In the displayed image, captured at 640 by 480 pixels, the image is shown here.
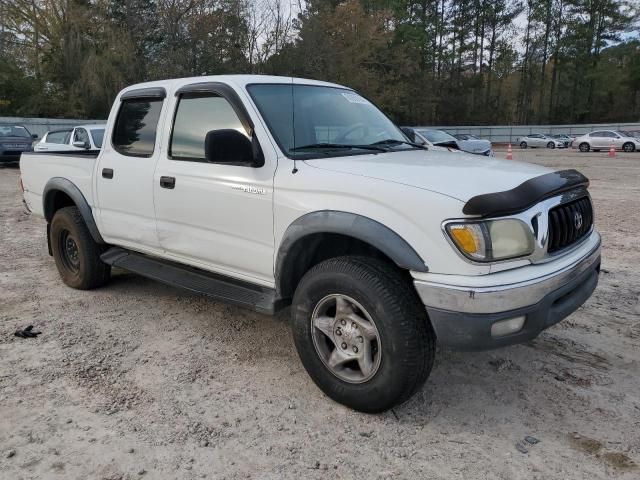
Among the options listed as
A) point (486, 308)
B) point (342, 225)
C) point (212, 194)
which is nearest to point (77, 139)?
point (212, 194)

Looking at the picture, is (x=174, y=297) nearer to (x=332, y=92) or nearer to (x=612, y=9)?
(x=332, y=92)

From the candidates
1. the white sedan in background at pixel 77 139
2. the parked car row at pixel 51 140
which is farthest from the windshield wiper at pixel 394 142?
the white sedan in background at pixel 77 139

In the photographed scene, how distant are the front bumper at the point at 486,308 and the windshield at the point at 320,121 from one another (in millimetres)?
1320

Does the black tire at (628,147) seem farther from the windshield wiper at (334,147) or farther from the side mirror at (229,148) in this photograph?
the side mirror at (229,148)

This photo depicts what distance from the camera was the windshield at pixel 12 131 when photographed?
19234 mm

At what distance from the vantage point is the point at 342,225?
296cm

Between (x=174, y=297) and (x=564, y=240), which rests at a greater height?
(x=564, y=240)

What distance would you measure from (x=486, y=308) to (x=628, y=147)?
1370 inches

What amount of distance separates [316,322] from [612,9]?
223 feet

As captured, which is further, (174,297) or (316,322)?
(174,297)

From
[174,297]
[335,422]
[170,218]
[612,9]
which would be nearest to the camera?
[335,422]

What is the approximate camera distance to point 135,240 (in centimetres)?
448

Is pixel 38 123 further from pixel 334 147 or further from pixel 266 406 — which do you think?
pixel 266 406

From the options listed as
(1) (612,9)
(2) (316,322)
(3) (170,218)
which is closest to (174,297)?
(3) (170,218)
